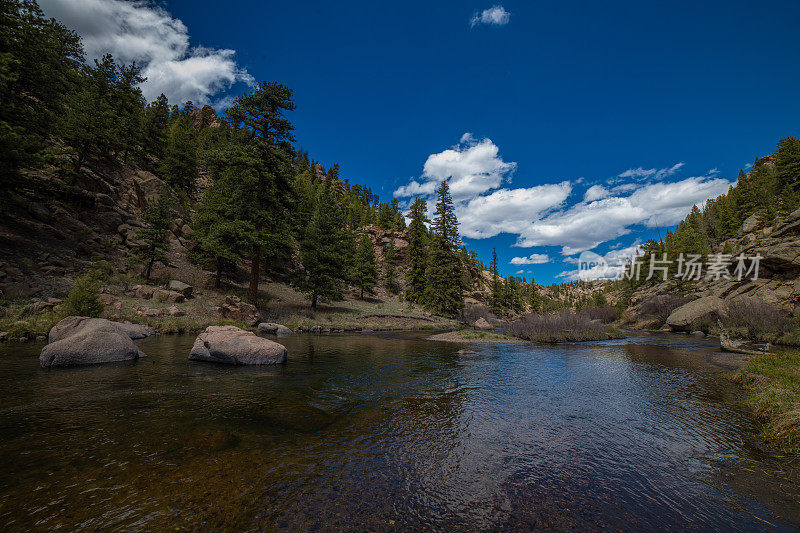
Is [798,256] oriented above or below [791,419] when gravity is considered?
above

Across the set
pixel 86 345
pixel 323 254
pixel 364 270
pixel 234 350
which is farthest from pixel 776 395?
pixel 364 270

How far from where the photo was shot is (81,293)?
13.4m

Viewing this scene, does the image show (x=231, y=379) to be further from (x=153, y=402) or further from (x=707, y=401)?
(x=707, y=401)

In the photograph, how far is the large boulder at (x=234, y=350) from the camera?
426 inches

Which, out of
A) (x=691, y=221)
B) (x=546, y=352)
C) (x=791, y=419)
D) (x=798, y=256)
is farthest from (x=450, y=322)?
(x=691, y=221)

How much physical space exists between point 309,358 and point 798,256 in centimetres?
3614

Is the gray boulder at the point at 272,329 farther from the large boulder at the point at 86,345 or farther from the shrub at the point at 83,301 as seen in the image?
the large boulder at the point at 86,345

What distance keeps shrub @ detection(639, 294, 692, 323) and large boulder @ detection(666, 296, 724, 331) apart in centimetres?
730

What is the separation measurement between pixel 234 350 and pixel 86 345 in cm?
435

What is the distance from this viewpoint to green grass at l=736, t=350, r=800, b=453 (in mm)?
5418

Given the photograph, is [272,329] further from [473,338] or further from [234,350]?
[473,338]

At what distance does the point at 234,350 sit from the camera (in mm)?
10891

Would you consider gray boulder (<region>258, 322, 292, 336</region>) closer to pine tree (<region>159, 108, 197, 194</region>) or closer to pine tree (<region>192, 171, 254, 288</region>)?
pine tree (<region>192, 171, 254, 288</region>)

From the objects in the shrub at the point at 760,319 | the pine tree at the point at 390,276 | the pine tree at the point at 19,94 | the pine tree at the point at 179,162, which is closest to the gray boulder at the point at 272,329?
the pine tree at the point at 19,94
